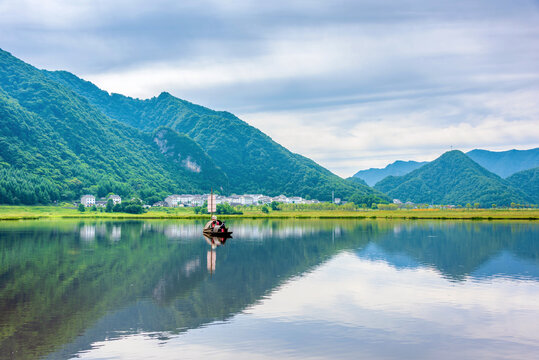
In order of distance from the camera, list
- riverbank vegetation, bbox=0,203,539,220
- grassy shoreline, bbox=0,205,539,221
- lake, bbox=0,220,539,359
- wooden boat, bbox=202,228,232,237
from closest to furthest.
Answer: lake, bbox=0,220,539,359, wooden boat, bbox=202,228,232,237, grassy shoreline, bbox=0,205,539,221, riverbank vegetation, bbox=0,203,539,220

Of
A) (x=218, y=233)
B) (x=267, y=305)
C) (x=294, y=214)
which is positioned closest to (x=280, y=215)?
(x=294, y=214)

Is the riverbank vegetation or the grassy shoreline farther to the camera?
the riverbank vegetation

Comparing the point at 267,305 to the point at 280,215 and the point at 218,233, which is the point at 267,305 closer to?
the point at 218,233

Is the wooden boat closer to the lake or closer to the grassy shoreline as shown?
the lake

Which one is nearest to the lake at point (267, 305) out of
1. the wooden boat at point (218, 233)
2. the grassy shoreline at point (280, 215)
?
the wooden boat at point (218, 233)

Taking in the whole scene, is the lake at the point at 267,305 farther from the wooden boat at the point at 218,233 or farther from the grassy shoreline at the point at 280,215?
the grassy shoreline at the point at 280,215

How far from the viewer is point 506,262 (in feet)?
143

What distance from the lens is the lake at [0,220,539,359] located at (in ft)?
61.3

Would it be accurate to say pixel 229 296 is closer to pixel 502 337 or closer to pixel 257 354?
pixel 257 354

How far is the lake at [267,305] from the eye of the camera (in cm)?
1867

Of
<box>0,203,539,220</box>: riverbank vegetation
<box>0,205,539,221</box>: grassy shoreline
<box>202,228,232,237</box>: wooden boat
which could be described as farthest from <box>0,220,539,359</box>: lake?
<box>0,203,539,220</box>: riverbank vegetation

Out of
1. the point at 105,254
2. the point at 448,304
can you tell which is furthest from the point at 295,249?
the point at 448,304

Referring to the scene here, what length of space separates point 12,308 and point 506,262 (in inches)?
1617

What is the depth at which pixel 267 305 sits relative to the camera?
26.0 metres
